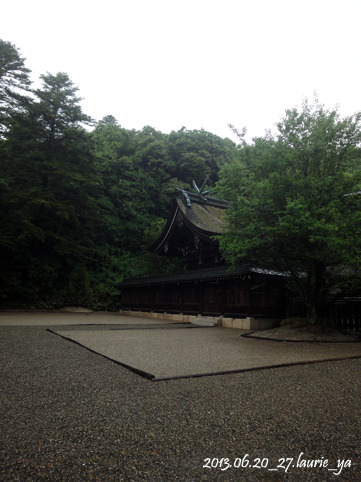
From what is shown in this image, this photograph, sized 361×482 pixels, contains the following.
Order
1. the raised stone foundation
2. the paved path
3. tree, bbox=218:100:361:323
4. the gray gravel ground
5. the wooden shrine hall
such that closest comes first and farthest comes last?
the gray gravel ground < the paved path < tree, bbox=218:100:361:323 < the raised stone foundation < the wooden shrine hall

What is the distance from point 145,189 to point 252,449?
2846 centimetres

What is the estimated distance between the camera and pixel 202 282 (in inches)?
578

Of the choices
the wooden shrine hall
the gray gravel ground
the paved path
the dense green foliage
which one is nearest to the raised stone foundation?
the wooden shrine hall

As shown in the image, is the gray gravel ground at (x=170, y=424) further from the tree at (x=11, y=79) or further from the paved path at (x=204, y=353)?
the tree at (x=11, y=79)

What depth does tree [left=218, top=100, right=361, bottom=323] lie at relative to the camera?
323 inches

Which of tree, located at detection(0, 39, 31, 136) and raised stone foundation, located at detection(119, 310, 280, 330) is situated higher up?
tree, located at detection(0, 39, 31, 136)

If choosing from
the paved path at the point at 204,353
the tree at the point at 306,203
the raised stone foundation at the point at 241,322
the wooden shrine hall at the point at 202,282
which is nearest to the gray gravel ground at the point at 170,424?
the paved path at the point at 204,353

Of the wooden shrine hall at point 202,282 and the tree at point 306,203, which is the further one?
the wooden shrine hall at point 202,282

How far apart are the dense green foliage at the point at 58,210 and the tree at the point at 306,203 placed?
49.2ft

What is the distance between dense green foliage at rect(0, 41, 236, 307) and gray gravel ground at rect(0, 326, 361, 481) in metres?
17.5

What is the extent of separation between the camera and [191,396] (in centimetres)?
362

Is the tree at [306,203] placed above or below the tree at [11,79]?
below

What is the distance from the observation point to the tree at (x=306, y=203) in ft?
26.9

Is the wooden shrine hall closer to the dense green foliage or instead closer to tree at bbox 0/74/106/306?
the dense green foliage
